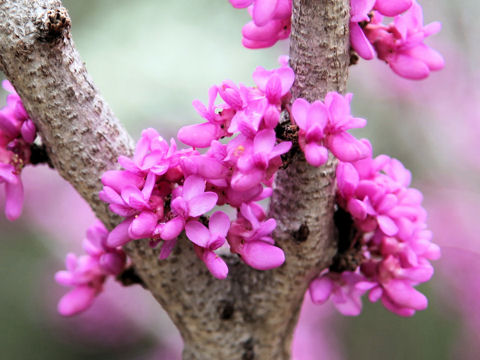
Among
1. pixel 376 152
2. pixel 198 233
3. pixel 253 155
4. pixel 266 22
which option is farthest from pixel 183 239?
pixel 376 152

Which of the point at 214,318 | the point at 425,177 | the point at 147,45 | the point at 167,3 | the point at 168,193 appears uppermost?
the point at 167,3

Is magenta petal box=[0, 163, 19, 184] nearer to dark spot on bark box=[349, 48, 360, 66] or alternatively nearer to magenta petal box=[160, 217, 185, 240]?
magenta petal box=[160, 217, 185, 240]

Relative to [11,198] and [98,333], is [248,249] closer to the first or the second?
[11,198]

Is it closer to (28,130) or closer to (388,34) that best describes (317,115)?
(388,34)

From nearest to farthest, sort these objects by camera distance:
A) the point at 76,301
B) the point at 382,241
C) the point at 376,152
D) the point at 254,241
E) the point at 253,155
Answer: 1. the point at 253,155
2. the point at 254,241
3. the point at 382,241
4. the point at 76,301
5. the point at 376,152

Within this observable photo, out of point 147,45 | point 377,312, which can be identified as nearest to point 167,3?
point 147,45

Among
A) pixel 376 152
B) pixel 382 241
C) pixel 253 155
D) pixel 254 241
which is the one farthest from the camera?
pixel 376 152
